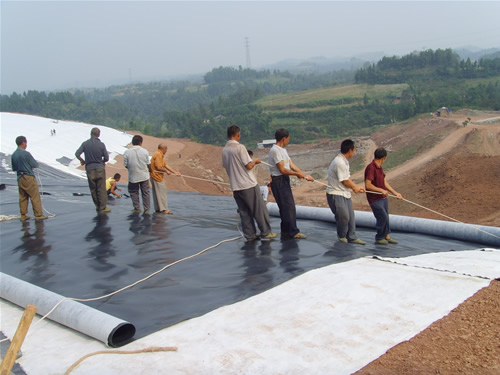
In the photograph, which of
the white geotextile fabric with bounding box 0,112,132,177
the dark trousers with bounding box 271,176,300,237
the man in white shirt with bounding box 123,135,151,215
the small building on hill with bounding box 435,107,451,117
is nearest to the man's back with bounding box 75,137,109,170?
the man in white shirt with bounding box 123,135,151,215

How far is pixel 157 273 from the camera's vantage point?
→ 5320 mm

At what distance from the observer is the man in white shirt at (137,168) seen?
8.16 m

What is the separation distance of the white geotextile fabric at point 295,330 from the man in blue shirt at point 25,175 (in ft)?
11.1

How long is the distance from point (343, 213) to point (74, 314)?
11.4ft

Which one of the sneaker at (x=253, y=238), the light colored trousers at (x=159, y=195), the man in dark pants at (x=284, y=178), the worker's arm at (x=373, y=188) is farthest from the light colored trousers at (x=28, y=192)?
the worker's arm at (x=373, y=188)

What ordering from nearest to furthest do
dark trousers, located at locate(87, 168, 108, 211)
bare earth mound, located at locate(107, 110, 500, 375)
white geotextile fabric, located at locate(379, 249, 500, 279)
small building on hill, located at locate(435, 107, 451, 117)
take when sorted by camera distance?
1. bare earth mound, located at locate(107, 110, 500, 375)
2. white geotextile fabric, located at locate(379, 249, 500, 279)
3. dark trousers, located at locate(87, 168, 108, 211)
4. small building on hill, located at locate(435, 107, 451, 117)

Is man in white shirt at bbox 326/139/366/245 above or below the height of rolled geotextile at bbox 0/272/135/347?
above

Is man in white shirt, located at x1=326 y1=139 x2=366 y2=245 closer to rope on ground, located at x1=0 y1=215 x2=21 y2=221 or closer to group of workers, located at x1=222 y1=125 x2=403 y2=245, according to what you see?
group of workers, located at x1=222 y1=125 x2=403 y2=245

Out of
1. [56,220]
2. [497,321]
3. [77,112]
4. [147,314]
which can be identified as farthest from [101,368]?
[77,112]

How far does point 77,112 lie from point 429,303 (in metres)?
91.9

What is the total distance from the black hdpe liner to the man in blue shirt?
26cm

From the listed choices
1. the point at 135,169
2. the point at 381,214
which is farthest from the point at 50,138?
the point at 381,214

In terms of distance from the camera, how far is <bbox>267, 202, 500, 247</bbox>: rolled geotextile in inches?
278

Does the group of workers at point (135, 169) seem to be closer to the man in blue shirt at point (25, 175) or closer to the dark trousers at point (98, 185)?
the dark trousers at point (98, 185)
